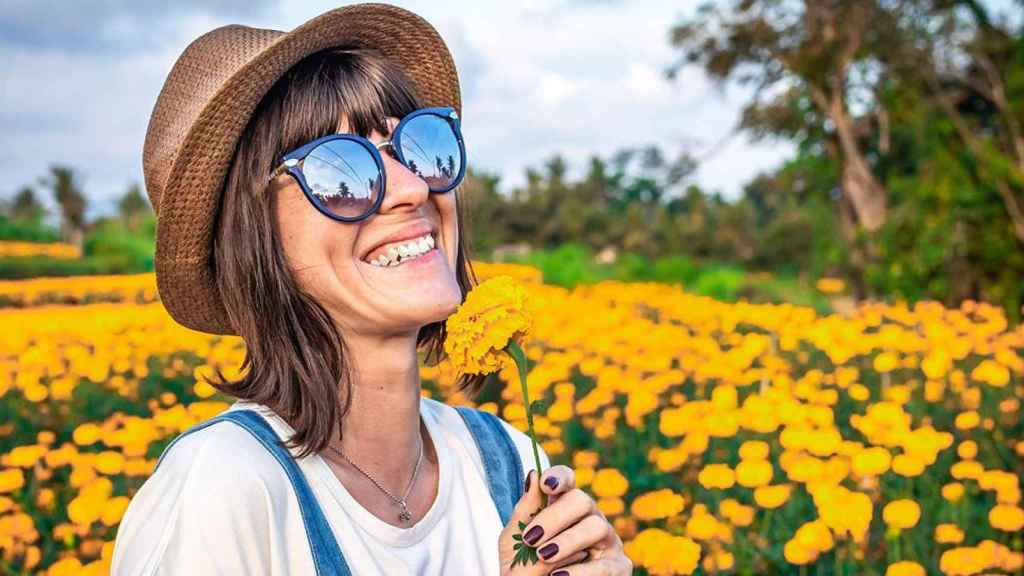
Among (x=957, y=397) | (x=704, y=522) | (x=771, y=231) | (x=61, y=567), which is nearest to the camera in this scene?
(x=61, y=567)

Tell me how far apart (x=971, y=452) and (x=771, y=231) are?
20.3 meters

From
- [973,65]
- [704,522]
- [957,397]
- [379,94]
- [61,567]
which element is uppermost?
[973,65]

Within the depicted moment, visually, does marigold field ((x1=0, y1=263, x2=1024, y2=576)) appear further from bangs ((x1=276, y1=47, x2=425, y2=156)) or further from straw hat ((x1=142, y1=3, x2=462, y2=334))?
bangs ((x1=276, y1=47, x2=425, y2=156))

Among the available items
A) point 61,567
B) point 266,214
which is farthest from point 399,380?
→ point 61,567

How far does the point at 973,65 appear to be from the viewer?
10.5 m

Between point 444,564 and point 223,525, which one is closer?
point 223,525

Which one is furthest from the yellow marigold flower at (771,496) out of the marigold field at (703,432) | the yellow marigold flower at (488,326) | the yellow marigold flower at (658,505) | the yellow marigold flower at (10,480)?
the yellow marigold flower at (10,480)

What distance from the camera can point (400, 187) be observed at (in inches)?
56.9

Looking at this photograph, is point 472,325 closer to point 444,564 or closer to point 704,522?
point 444,564

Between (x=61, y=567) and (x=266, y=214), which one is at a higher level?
(x=266, y=214)

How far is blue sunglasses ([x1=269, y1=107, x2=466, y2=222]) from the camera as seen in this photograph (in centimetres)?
140

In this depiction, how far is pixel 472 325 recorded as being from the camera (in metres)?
1.15

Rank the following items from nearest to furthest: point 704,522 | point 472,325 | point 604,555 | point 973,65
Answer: point 472,325 < point 604,555 < point 704,522 < point 973,65

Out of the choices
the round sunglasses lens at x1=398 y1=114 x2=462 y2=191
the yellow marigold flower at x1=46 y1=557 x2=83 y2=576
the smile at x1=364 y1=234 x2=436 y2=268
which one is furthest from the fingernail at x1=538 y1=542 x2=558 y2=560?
the yellow marigold flower at x1=46 y1=557 x2=83 y2=576
